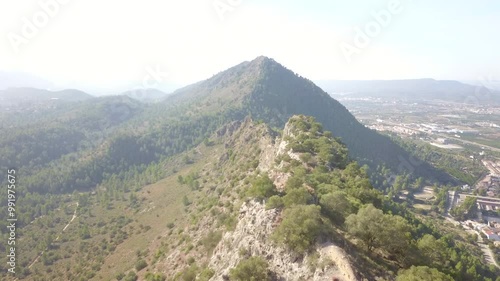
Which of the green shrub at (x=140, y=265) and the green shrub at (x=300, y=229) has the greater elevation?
the green shrub at (x=300, y=229)

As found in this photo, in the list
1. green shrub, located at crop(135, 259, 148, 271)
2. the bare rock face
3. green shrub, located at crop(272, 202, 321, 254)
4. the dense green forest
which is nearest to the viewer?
the bare rock face

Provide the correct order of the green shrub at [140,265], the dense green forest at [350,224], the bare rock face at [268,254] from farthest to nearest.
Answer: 1. the green shrub at [140,265]
2. the dense green forest at [350,224]
3. the bare rock face at [268,254]

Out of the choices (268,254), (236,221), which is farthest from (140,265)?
(268,254)

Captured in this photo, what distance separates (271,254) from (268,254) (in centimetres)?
41

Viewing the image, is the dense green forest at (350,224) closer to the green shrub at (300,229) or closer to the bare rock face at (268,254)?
the green shrub at (300,229)

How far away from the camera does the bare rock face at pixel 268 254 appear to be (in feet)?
94.5

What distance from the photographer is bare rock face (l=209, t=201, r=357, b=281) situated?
28.8 metres

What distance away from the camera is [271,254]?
1357 inches

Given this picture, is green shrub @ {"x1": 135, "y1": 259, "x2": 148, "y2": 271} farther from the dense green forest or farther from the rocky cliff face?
the dense green forest

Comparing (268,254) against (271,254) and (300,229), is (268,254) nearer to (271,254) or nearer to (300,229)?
(271,254)

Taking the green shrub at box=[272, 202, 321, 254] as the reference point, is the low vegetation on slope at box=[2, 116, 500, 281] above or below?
below

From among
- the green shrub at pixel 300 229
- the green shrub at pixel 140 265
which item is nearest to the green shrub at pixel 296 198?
the green shrub at pixel 300 229

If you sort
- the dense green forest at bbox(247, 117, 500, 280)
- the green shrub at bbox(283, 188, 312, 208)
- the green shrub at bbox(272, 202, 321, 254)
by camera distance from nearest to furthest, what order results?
the green shrub at bbox(272, 202, 321, 254) → the dense green forest at bbox(247, 117, 500, 280) → the green shrub at bbox(283, 188, 312, 208)

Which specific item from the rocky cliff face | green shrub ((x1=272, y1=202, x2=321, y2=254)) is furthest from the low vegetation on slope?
the rocky cliff face
